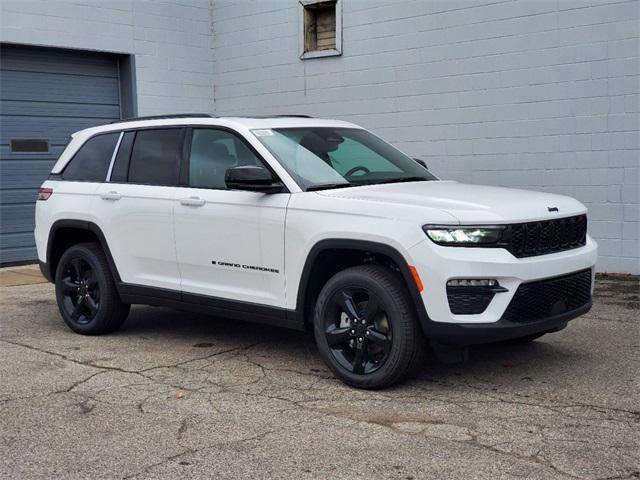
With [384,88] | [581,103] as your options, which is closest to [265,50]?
[384,88]

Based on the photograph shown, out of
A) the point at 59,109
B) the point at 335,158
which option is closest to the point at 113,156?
the point at 335,158

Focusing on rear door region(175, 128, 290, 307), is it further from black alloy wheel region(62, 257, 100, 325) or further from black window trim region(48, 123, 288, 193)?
black alloy wheel region(62, 257, 100, 325)

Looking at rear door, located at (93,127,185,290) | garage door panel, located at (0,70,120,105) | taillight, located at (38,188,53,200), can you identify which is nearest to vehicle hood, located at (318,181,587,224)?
rear door, located at (93,127,185,290)

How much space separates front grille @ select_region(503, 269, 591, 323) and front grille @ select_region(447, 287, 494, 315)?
0.16m

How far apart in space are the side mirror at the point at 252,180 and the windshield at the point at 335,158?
0.17 metres

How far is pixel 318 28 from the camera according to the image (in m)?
12.4

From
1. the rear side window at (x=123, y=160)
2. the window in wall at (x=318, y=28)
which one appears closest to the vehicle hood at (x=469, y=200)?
the rear side window at (x=123, y=160)

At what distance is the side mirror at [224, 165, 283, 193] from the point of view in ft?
18.9

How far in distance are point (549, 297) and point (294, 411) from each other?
5.71ft

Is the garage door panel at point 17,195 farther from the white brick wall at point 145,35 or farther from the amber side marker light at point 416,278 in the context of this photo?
the amber side marker light at point 416,278

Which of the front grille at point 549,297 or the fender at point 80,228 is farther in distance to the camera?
the fender at point 80,228

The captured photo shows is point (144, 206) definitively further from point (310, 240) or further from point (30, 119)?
point (30, 119)

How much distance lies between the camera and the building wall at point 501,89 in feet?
31.4

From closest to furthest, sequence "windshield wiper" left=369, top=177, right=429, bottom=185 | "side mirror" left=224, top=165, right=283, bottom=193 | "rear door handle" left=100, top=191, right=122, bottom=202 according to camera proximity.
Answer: "side mirror" left=224, top=165, right=283, bottom=193 → "windshield wiper" left=369, top=177, right=429, bottom=185 → "rear door handle" left=100, top=191, right=122, bottom=202
